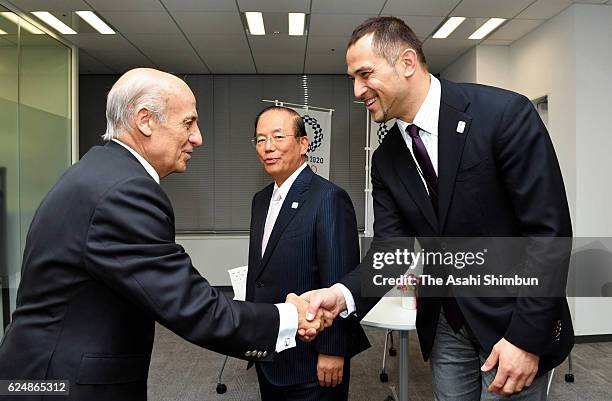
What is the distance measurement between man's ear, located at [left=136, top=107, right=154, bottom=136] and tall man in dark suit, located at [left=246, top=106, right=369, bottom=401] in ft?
2.62

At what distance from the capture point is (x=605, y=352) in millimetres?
4516

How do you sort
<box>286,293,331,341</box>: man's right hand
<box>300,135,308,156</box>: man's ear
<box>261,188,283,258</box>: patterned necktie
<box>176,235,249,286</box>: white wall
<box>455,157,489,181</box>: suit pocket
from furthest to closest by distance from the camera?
<box>176,235,249,286</box>: white wall → <box>300,135,308,156</box>: man's ear → <box>261,188,283,258</box>: patterned necktie → <box>286,293,331,341</box>: man's right hand → <box>455,157,489,181</box>: suit pocket

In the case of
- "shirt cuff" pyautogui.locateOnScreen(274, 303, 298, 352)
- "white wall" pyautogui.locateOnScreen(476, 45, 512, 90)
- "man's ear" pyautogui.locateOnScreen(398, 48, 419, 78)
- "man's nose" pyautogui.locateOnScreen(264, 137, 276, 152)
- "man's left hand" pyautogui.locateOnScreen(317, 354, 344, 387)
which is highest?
"white wall" pyautogui.locateOnScreen(476, 45, 512, 90)

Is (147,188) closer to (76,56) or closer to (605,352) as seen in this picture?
(605,352)

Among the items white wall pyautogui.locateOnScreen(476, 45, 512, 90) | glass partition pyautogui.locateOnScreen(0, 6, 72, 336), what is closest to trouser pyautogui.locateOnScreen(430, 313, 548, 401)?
glass partition pyautogui.locateOnScreen(0, 6, 72, 336)

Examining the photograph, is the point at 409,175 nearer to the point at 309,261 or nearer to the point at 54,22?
the point at 309,261

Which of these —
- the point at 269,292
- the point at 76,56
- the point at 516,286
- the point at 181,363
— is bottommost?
the point at 181,363

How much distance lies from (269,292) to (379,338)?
3.46 meters

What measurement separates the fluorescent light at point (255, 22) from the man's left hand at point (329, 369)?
3.95 meters

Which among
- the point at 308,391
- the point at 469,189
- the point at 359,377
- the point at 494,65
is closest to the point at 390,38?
the point at 469,189

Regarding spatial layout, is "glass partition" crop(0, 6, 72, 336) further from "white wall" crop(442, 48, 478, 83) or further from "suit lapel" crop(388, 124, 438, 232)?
"white wall" crop(442, 48, 478, 83)

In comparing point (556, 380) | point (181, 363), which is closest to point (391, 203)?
point (556, 380)

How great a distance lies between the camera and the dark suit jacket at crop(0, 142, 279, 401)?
113 centimetres

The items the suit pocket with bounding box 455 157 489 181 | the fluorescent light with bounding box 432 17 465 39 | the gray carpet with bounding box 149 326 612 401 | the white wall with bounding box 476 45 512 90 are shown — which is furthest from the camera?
the white wall with bounding box 476 45 512 90
